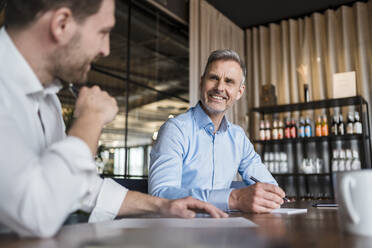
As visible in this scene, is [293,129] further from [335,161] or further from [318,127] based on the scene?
[335,161]

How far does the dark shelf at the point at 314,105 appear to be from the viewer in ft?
11.9

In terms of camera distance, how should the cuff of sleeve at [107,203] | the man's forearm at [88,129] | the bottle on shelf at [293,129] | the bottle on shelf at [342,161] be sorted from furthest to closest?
the bottle on shelf at [293,129]
the bottle on shelf at [342,161]
the cuff of sleeve at [107,203]
the man's forearm at [88,129]

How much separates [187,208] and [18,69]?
49 cm

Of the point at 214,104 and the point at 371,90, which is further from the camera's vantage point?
the point at 371,90

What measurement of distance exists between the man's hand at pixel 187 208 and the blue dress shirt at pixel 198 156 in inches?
13.5

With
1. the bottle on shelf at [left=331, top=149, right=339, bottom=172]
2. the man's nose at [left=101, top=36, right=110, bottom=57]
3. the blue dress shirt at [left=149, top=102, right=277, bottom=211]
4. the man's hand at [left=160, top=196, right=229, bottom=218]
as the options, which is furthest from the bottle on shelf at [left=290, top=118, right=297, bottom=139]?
the man's nose at [left=101, top=36, right=110, bottom=57]

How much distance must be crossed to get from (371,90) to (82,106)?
384 cm

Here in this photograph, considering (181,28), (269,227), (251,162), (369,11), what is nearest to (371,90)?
(369,11)

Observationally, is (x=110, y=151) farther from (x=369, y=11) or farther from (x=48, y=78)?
(x=369, y=11)

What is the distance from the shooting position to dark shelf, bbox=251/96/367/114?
362 cm

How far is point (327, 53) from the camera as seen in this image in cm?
403

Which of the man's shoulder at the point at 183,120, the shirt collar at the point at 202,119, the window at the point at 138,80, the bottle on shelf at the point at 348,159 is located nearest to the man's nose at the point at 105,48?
the man's shoulder at the point at 183,120

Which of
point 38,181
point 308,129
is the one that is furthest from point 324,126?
point 38,181

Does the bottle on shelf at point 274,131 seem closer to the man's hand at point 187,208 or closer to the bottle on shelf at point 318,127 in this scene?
the bottle on shelf at point 318,127
